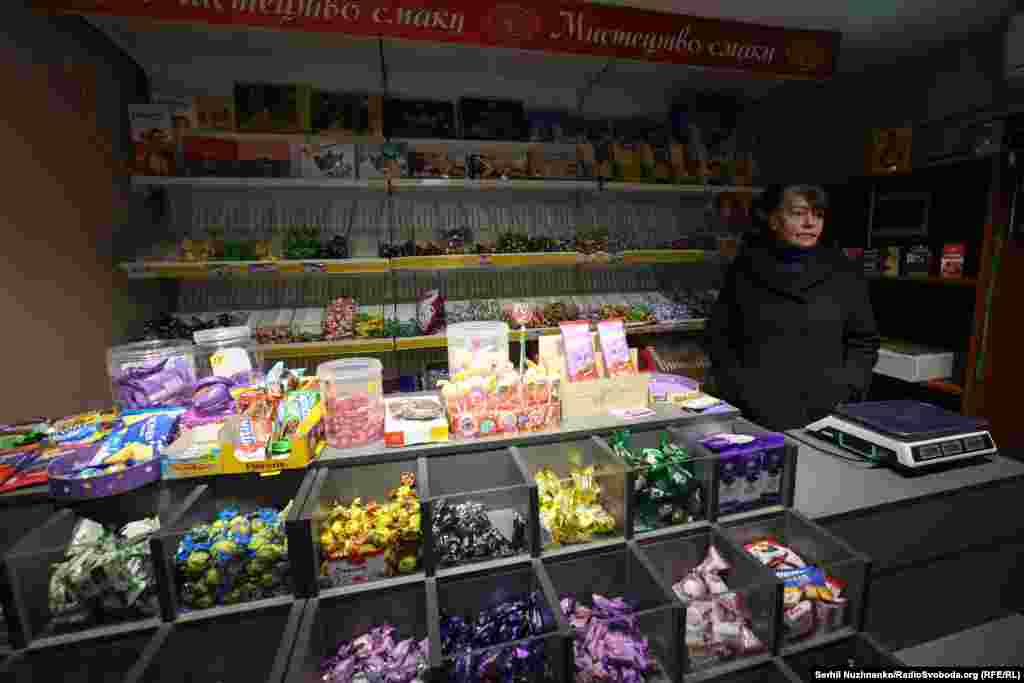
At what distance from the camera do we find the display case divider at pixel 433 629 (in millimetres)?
966

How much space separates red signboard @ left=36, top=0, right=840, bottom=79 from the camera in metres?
2.12

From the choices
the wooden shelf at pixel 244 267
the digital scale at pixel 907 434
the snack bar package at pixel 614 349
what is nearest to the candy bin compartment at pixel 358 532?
the snack bar package at pixel 614 349

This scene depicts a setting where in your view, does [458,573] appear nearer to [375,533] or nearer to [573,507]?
[375,533]

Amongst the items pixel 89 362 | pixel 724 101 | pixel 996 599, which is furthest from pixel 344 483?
pixel 724 101

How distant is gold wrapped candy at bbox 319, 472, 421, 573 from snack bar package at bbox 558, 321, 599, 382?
60 centimetres

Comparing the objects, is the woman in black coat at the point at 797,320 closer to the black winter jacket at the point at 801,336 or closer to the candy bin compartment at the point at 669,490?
the black winter jacket at the point at 801,336

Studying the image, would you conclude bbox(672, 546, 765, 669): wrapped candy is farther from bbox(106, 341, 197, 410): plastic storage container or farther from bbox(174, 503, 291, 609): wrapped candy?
bbox(106, 341, 197, 410): plastic storage container

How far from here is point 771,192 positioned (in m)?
2.16

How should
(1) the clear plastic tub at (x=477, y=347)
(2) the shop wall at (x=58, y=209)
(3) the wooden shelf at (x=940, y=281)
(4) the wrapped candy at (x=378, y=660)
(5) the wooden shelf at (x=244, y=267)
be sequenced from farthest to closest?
1. (3) the wooden shelf at (x=940, y=281)
2. (5) the wooden shelf at (x=244, y=267)
3. (2) the shop wall at (x=58, y=209)
4. (1) the clear plastic tub at (x=477, y=347)
5. (4) the wrapped candy at (x=378, y=660)

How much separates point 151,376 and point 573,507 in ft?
4.39

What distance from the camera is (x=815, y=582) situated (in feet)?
4.12

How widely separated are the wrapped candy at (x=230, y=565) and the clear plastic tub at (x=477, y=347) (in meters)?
0.67

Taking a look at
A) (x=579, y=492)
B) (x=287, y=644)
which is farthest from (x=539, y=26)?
(x=287, y=644)

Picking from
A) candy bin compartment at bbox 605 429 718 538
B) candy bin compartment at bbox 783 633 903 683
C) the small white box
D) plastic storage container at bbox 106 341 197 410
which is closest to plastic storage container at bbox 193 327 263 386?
plastic storage container at bbox 106 341 197 410
